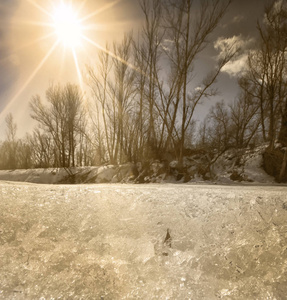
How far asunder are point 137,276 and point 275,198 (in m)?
1.73

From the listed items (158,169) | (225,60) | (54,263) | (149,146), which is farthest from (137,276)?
(149,146)

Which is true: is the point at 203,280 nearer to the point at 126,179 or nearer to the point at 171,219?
the point at 171,219

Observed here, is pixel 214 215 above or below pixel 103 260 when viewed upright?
above

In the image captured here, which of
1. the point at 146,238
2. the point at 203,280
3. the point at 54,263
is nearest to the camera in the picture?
the point at 203,280

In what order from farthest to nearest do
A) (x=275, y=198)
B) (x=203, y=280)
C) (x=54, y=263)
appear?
(x=275, y=198), (x=54, y=263), (x=203, y=280)

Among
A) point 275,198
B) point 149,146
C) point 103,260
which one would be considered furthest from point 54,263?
point 149,146

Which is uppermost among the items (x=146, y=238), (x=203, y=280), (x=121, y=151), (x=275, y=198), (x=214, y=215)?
(x=121, y=151)

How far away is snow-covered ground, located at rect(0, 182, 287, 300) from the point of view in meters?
1.28

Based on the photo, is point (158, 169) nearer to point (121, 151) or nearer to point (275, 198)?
point (121, 151)

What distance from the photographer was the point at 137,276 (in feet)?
4.53

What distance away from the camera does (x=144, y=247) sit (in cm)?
166

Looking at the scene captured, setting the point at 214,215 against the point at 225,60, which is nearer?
the point at 214,215

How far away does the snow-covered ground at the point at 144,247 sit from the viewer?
1284 millimetres

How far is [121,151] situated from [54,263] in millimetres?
13017
